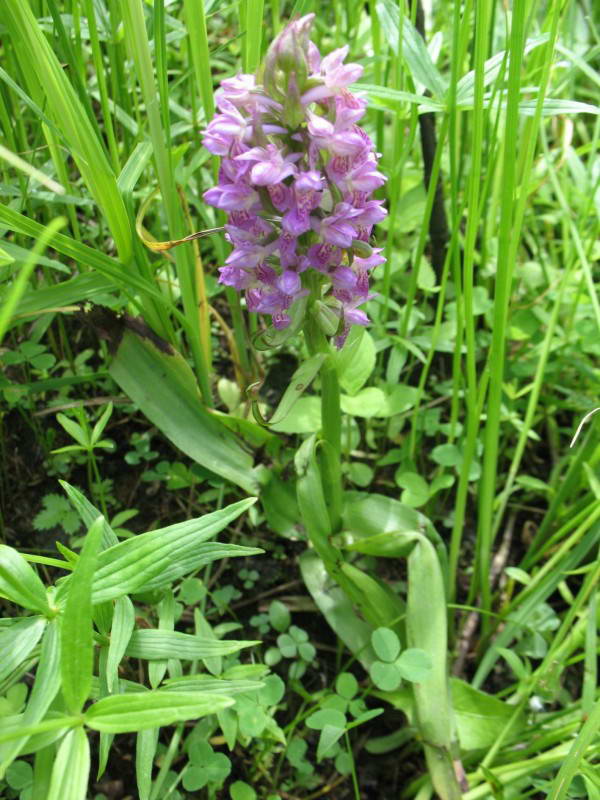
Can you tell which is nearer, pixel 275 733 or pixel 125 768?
pixel 275 733

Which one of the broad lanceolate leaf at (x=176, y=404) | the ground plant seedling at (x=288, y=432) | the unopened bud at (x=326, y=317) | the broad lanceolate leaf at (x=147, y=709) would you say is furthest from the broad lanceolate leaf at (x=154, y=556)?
the broad lanceolate leaf at (x=176, y=404)

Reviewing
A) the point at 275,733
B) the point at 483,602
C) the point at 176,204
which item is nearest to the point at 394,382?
the point at 483,602

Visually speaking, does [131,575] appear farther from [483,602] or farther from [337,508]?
[483,602]

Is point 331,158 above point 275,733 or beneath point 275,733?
above

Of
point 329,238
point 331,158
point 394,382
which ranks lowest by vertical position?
point 394,382

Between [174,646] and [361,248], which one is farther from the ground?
[361,248]

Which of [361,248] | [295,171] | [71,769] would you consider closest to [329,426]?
[361,248]

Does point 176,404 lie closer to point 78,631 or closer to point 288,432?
point 288,432

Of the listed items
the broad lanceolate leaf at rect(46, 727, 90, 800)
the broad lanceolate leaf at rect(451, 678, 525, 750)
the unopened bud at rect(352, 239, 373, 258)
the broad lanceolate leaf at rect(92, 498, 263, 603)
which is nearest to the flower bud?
the unopened bud at rect(352, 239, 373, 258)
